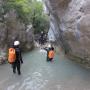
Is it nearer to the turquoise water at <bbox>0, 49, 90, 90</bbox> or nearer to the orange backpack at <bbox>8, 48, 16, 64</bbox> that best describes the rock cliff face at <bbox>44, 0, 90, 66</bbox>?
the turquoise water at <bbox>0, 49, 90, 90</bbox>

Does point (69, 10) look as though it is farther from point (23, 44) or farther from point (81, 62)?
point (23, 44)

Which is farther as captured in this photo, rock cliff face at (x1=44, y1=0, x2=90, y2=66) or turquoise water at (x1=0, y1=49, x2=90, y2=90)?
rock cliff face at (x1=44, y1=0, x2=90, y2=66)

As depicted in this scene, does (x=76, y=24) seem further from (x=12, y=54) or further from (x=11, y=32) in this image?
(x=11, y=32)

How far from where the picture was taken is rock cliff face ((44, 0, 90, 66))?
39.9 feet

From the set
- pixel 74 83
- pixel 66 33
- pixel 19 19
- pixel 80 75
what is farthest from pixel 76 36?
pixel 19 19

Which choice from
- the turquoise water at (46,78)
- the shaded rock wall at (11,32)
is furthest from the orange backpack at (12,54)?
the shaded rock wall at (11,32)

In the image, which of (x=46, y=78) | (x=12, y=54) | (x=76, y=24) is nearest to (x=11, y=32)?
(x=76, y=24)

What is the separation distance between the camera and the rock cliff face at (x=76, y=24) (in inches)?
478

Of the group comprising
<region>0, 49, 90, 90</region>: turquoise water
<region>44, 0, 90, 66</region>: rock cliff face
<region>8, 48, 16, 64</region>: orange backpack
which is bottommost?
<region>0, 49, 90, 90</region>: turquoise water

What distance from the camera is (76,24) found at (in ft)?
42.8

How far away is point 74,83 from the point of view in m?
10.6

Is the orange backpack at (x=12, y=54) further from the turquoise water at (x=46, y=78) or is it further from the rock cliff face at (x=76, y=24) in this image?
the rock cliff face at (x=76, y=24)

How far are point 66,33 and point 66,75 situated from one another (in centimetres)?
389

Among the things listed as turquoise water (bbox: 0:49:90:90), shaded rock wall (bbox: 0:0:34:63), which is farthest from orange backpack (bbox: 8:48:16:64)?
shaded rock wall (bbox: 0:0:34:63)
